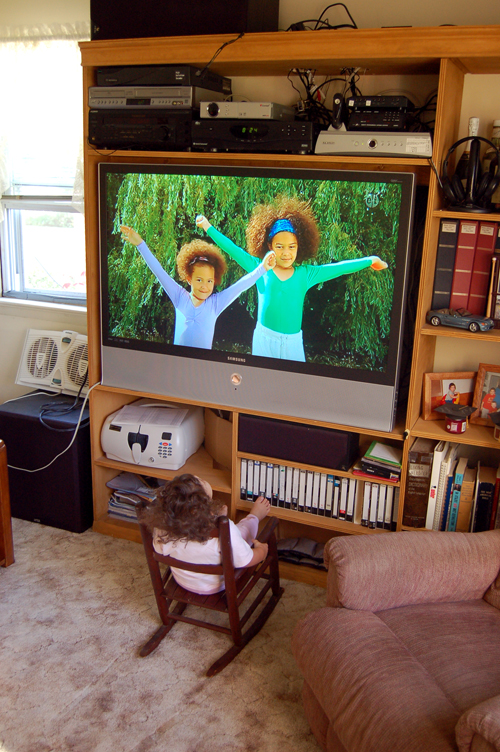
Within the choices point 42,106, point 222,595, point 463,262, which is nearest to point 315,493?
point 222,595

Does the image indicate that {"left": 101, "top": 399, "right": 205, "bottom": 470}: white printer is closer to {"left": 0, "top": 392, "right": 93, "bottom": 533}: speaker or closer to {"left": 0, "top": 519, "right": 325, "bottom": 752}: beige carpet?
{"left": 0, "top": 392, "right": 93, "bottom": 533}: speaker

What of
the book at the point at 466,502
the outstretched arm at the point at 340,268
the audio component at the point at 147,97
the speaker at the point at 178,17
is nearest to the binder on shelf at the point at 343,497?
the book at the point at 466,502

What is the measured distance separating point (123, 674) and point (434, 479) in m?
1.33

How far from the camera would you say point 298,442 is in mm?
2631

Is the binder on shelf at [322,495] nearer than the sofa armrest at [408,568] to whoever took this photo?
No

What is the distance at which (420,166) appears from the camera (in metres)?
2.40

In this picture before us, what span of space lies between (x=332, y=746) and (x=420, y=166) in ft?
6.43

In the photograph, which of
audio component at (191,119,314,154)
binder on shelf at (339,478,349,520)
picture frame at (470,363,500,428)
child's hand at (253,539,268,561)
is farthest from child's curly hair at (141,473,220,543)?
audio component at (191,119,314,154)

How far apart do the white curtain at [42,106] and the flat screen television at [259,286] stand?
27.2 inches

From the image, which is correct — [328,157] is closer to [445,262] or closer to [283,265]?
[283,265]

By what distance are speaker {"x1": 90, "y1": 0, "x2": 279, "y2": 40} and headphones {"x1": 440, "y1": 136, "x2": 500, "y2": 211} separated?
0.91 m

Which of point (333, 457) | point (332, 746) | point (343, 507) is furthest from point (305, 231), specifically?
point (332, 746)

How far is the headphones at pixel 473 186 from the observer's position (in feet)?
7.23

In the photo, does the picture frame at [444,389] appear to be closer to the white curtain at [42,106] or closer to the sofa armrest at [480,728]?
the sofa armrest at [480,728]
